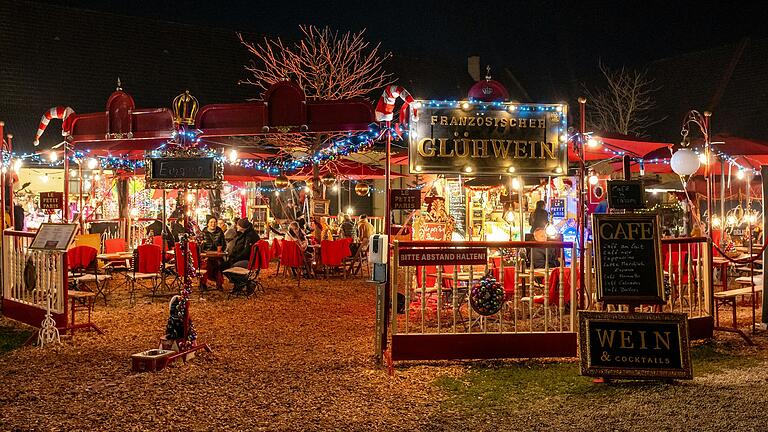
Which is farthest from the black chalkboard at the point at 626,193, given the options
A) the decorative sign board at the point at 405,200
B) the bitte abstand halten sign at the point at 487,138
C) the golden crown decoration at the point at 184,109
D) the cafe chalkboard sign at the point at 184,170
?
the golden crown decoration at the point at 184,109

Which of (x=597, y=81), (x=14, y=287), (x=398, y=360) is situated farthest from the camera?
(x=597, y=81)

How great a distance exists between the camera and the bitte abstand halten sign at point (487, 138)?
6727 mm

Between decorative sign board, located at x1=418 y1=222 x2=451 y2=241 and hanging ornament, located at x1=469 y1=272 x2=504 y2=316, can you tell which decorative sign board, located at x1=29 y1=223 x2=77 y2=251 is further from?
decorative sign board, located at x1=418 y1=222 x2=451 y2=241

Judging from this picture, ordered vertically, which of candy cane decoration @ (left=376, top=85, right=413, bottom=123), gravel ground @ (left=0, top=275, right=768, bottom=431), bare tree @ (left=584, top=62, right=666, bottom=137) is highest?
bare tree @ (left=584, top=62, right=666, bottom=137)

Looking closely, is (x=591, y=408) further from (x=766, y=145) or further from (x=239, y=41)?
(x=239, y=41)

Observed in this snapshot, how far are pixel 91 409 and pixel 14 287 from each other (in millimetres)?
4781

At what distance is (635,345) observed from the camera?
5746 mm

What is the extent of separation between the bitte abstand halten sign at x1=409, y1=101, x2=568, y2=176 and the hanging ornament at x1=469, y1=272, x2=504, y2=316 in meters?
1.13

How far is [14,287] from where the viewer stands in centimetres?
905

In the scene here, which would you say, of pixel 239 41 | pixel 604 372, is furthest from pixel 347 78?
pixel 604 372

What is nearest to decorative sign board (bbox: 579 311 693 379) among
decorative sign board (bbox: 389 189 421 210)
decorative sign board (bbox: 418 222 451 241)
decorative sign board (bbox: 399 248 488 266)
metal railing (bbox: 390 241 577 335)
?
metal railing (bbox: 390 241 577 335)

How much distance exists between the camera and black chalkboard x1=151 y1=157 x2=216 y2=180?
706 centimetres

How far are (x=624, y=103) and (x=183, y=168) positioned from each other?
19.6 m

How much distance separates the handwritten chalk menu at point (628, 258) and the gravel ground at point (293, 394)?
0.79m
